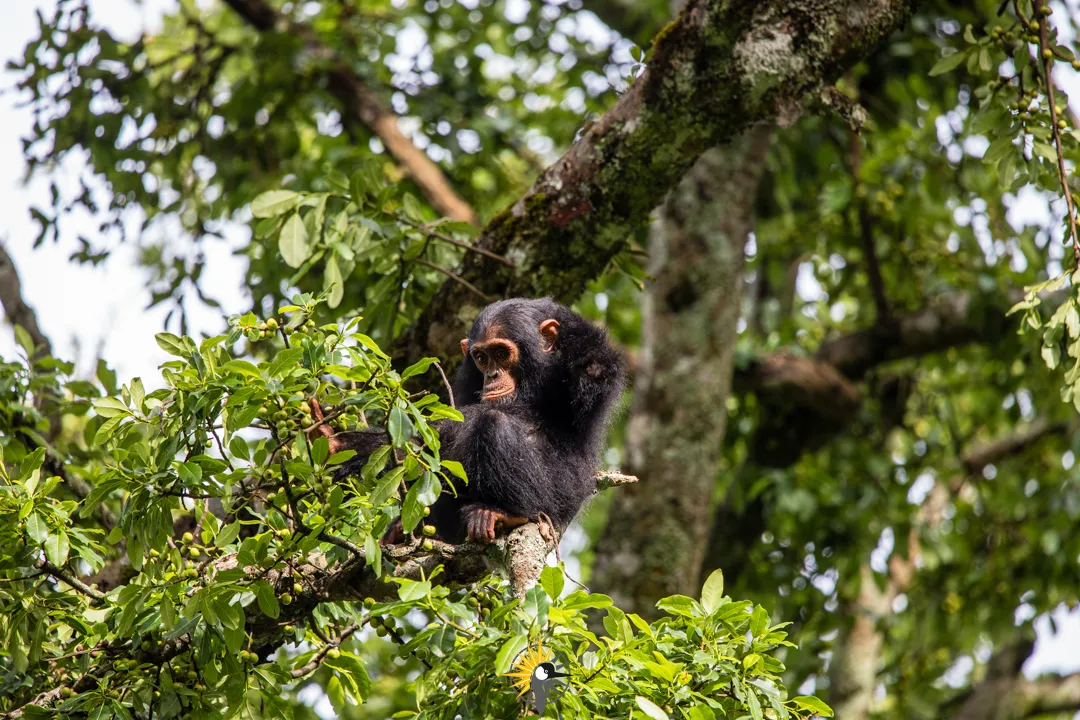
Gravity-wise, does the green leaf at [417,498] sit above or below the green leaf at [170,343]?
below

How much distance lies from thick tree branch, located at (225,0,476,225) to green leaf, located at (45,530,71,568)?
3889 millimetres

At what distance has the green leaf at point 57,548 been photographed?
7.81ft

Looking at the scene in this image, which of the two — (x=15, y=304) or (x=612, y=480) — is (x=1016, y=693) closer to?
(x=612, y=480)

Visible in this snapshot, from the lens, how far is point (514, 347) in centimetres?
352

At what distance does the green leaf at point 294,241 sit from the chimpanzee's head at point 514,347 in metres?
0.65

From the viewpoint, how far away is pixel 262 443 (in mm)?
2588

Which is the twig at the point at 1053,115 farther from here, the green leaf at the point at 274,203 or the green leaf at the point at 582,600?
the green leaf at the point at 274,203

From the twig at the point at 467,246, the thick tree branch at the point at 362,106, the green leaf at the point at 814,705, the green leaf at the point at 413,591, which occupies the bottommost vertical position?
the thick tree branch at the point at 362,106

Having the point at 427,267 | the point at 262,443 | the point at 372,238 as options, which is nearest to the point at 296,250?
the point at 372,238

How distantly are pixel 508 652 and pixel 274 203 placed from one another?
7.50ft

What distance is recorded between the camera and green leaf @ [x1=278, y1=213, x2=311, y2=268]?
3.70 m

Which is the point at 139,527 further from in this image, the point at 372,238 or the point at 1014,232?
the point at 1014,232

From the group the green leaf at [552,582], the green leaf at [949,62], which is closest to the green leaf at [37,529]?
the green leaf at [552,582]

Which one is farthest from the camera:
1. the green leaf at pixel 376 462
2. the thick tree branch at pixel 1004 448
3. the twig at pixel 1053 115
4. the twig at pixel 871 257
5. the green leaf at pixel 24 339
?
the thick tree branch at pixel 1004 448
